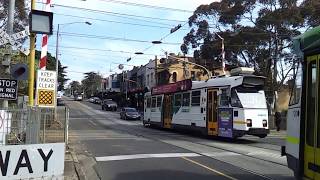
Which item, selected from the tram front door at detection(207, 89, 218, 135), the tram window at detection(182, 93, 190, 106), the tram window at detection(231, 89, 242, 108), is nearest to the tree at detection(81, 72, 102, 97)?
the tram window at detection(182, 93, 190, 106)

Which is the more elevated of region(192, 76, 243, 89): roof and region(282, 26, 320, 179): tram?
region(192, 76, 243, 89): roof

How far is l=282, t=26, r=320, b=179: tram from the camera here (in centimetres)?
939

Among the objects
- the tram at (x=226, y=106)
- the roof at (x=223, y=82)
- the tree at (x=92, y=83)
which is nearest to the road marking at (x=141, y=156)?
the tram at (x=226, y=106)

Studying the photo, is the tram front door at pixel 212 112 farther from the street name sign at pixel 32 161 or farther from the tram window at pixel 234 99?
the street name sign at pixel 32 161

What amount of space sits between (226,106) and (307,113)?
16365mm

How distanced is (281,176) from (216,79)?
48.3ft

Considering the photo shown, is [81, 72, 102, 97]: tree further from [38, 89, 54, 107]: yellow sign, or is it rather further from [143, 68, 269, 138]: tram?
[38, 89, 54, 107]: yellow sign

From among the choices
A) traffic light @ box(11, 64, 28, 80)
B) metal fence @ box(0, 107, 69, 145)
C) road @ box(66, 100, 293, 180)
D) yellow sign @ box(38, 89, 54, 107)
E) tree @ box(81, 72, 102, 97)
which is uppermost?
tree @ box(81, 72, 102, 97)

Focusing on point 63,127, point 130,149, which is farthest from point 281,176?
point 130,149

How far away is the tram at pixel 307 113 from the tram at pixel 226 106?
1468 cm

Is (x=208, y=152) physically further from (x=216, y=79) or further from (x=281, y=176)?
(x=216, y=79)

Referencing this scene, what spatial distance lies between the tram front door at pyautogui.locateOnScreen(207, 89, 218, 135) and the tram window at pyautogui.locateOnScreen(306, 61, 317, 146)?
1755 cm

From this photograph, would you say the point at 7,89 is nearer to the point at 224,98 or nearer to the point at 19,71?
the point at 19,71

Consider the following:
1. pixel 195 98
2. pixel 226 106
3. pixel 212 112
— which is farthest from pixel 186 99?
pixel 226 106
